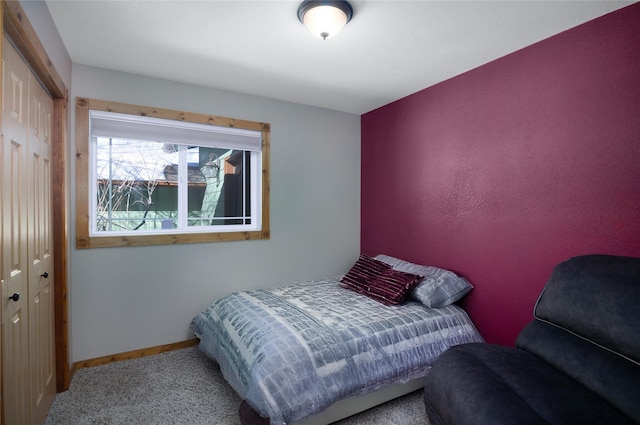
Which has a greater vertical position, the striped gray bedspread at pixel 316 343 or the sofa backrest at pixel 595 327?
the sofa backrest at pixel 595 327

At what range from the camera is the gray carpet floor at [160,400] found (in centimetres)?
205

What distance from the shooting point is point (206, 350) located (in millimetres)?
2615

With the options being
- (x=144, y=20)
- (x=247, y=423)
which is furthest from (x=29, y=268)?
(x=144, y=20)

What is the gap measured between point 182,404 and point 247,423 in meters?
0.66

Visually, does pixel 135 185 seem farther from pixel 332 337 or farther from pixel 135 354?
pixel 332 337

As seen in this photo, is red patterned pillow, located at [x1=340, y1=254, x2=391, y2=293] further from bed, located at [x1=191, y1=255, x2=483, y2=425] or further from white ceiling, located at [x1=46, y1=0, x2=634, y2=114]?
white ceiling, located at [x1=46, y1=0, x2=634, y2=114]

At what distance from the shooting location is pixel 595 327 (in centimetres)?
154

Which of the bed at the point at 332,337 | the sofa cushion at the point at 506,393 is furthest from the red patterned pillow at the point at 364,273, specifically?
the sofa cushion at the point at 506,393

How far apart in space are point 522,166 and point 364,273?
5.34 feet

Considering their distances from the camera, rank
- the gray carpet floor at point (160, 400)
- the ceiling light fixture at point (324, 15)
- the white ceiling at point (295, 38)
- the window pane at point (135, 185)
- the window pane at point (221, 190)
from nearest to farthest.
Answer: the ceiling light fixture at point (324, 15) < the white ceiling at point (295, 38) < the gray carpet floor at point (160, 400) < the window pane at point (135, 185) < the window pane at point (221, 190)

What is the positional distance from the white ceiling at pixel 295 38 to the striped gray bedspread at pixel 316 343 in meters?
1.97

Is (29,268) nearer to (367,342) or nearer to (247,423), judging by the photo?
(247,423)

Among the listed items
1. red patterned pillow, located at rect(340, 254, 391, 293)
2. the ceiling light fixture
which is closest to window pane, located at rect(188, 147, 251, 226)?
red patterned pillow, located at rect(340, 254, 391, 293)

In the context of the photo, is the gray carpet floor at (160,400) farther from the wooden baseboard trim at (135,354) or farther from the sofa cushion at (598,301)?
the sofa cushion at (598,301)
